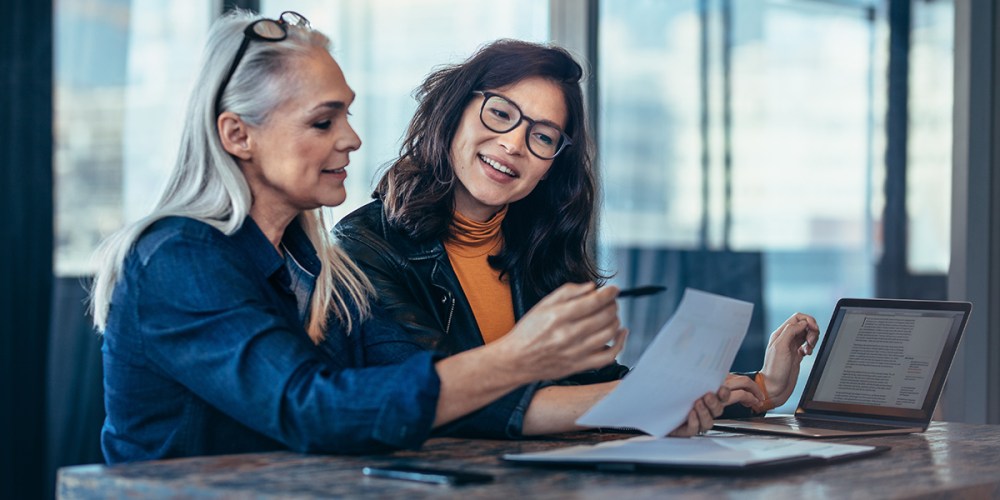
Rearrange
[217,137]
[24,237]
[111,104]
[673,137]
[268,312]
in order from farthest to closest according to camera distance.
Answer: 1. [673,137]
2. [111,104]
3. [24,237]
4. [217,137]
5. [268,312]

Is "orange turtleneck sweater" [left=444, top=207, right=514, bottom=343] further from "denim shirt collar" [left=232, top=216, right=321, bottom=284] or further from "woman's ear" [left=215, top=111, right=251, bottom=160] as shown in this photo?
"woman's ear" [left=215, top=111, right=251, bottom=160]

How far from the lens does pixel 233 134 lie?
1622 mm

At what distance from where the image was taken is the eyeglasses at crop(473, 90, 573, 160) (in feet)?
7.34

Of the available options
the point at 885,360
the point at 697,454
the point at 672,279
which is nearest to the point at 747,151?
the point at 672,279

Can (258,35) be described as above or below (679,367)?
above

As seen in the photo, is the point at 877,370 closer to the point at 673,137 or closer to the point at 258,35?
the point at 258,35

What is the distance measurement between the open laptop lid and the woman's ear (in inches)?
43.4

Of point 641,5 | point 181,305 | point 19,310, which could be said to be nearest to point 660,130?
point 641,5

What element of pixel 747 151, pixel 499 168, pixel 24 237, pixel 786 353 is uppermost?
pixel 747 151

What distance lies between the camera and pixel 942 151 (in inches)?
130

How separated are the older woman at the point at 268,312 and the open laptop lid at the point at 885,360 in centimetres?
66

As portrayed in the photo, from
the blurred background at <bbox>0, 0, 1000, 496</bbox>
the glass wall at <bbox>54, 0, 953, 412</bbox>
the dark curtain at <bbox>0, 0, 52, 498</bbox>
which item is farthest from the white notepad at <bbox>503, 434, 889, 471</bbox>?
the dark curtain at <bbox>0, 0, 52, 498</bbox>

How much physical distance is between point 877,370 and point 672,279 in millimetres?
1832

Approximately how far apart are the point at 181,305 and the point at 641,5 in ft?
8.80
